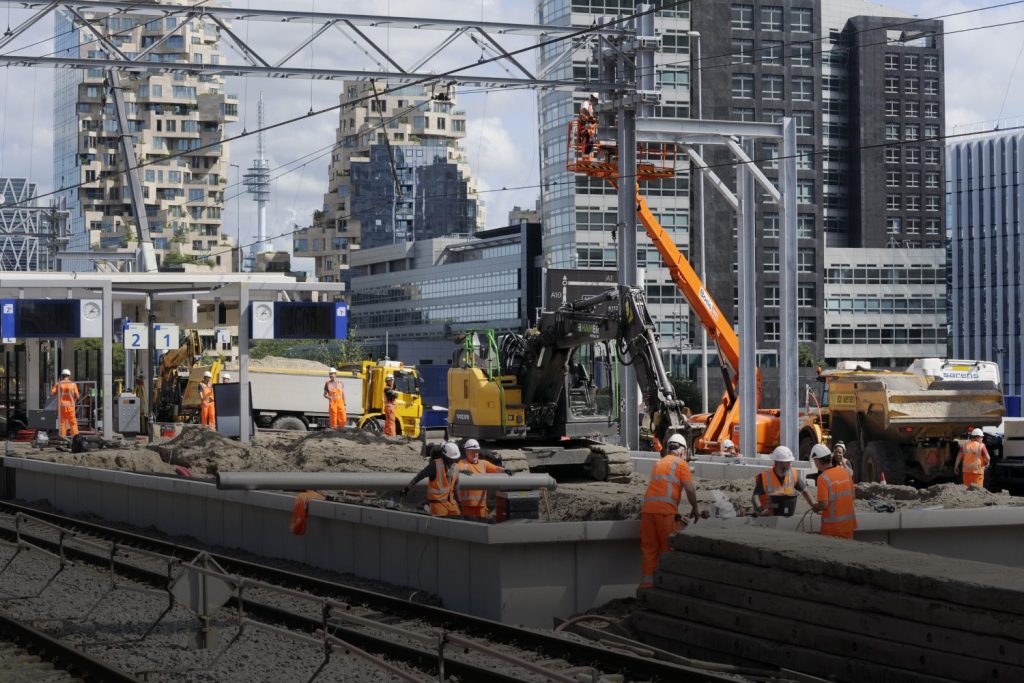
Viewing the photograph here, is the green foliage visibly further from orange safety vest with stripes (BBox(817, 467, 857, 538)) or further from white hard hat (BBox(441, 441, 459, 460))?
orange safety vest with stripes (BBox(817, 467, 857, 538))

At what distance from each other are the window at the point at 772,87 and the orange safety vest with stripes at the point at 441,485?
8830cm

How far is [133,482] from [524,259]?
85.8 m

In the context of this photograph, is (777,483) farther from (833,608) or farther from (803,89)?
(803,89)

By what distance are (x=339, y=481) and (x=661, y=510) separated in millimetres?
4460

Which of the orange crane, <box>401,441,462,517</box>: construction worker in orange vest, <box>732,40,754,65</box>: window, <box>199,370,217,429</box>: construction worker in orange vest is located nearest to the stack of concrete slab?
<box>401,441,462,517</box>: construction worker in orange vest

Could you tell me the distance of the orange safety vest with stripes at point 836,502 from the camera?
13.8 meters

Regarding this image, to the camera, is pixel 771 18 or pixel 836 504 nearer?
pixel 836 504

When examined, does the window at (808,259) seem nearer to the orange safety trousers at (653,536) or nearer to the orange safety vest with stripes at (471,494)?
the orange safety vest with stripes at (471,494)

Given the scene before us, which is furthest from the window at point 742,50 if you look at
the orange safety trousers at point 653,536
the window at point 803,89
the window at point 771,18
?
the orange safety trousers at point 653,536

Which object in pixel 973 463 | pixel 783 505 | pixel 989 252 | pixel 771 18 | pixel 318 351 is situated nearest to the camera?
pixel 783 505

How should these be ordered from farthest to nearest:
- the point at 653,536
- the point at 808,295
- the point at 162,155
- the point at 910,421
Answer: the point at 162,155, the point at 808,295, the point at 910,421, the point at 653,536

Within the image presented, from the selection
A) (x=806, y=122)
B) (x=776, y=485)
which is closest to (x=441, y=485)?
(x=776, y=485)

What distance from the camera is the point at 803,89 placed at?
104m

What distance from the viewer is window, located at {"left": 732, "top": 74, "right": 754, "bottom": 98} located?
328 ft
